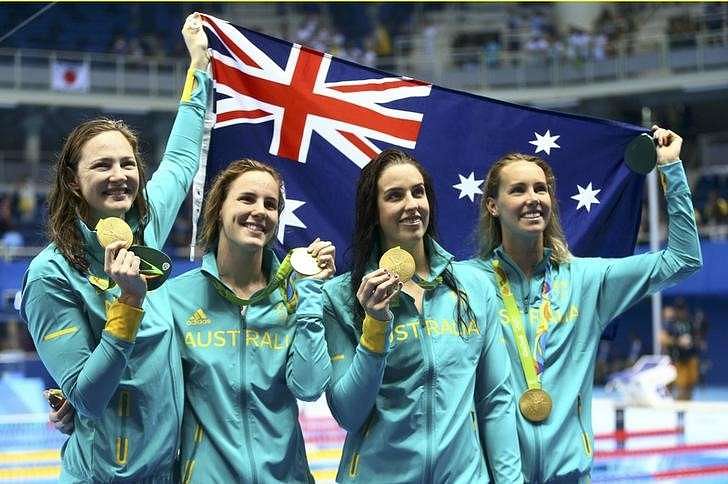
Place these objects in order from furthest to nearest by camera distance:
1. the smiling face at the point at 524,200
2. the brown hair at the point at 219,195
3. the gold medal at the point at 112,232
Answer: the smiling face at the point at 524,200, the brown hair at the point at 219,195, the gold medal at the point at 112,232

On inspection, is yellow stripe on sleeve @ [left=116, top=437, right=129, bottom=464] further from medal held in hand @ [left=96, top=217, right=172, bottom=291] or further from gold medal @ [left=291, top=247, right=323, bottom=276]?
gold medal @ [left=291, top=247, right=323, bottom=276]

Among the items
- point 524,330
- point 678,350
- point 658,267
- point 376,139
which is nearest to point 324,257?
point 524,330

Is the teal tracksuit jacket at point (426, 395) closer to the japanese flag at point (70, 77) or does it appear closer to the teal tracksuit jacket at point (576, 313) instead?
the teal tracksuit jacket at point (576, 313)

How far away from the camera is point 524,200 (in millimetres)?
3613

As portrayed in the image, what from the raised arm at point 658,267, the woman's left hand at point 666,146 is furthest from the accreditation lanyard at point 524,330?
the woman's left hand at point 666,146

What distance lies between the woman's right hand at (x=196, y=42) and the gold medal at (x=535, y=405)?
1.55 metres

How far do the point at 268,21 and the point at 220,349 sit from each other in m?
23.4

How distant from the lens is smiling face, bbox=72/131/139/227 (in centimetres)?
310

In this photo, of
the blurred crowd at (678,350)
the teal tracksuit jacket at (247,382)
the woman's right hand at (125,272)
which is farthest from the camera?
the blurred crowd at (678,350)

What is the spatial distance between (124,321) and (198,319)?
0.40 m

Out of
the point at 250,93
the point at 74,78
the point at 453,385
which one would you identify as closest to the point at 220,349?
Answer: the point at 453,385

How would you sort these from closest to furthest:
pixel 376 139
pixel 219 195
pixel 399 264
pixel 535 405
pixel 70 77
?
pixel 399 264 < pixel 219 195 < pixel 535 405 < pixel 376 139 < pixel 70 77

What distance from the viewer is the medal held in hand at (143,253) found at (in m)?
2.84

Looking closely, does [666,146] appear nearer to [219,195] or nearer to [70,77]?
[219,195]
